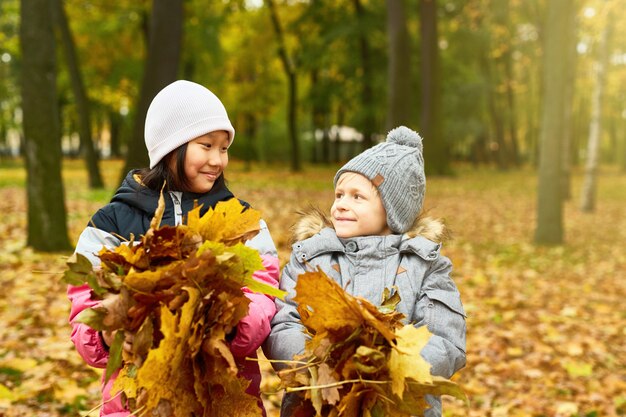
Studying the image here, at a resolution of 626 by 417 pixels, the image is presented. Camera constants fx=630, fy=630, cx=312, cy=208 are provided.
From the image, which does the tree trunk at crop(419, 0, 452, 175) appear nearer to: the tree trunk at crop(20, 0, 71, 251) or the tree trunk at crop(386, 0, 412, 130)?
the tree trunk at crop(386, 0, 412, 130)

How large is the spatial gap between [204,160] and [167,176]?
0.52 ft

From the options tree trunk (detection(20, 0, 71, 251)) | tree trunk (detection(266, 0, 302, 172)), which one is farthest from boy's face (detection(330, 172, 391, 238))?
tree trunk (detection(266, 0, 302, 172))

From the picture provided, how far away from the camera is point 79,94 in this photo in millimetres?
16797

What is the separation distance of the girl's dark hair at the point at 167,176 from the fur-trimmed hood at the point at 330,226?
47 centimetres

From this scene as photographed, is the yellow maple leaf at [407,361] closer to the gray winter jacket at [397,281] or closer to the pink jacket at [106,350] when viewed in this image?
the gray winter jacket at [397,281]

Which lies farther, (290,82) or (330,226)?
(290,82)

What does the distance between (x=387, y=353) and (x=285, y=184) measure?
66.4 ft

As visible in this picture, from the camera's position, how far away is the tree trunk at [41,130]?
767 cm

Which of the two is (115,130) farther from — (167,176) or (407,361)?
(407,361)

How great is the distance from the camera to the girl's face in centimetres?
233

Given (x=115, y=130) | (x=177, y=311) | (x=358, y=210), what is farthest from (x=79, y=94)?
(x=115, y=130)

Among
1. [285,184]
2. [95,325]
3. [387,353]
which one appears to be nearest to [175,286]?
[95,325]

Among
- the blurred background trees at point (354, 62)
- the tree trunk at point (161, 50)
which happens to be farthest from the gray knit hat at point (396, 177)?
the blurred background trees at point (354, 62)

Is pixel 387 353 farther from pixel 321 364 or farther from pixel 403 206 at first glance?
pixel 403 206
